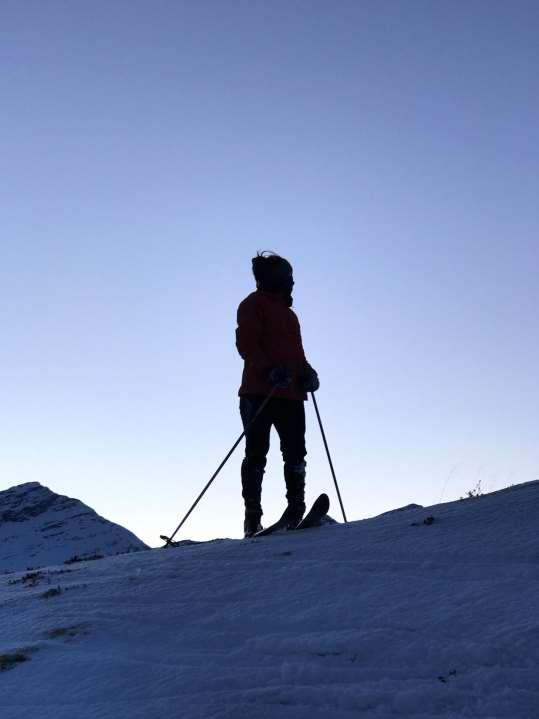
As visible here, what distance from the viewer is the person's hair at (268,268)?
7789mm

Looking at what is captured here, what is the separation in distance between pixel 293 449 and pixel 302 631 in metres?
3.64

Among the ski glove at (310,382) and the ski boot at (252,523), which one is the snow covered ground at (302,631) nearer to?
the ski boot at (252,523)

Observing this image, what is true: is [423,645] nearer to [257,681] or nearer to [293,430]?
[257,681]

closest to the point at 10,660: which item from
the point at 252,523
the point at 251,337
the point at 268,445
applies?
the point at 252,523

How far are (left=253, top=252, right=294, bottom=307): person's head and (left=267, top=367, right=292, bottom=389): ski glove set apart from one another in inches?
36.1

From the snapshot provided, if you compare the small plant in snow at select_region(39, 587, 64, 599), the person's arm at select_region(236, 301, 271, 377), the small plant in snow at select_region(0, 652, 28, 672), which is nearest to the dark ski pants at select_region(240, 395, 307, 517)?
the person's arm at select_region(236, 301, 271, 377)

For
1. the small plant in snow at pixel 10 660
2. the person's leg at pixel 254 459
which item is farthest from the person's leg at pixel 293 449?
the small plant in snow at pixel 10 660

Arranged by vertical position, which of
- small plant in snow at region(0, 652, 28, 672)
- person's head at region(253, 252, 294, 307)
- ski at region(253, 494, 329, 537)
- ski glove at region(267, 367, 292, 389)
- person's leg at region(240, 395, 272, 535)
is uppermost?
person's head at region(253, 252, 294, 307)

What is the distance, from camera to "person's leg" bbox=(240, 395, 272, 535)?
292 inches

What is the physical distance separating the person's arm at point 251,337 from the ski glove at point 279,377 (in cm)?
13

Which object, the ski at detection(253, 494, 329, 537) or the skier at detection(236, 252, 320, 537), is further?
the skier at detection(236, 252, 320, 537)

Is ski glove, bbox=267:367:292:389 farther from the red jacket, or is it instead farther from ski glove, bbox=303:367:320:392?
ski glove, bbox=303:367:320:392

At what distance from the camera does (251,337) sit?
7.52 m

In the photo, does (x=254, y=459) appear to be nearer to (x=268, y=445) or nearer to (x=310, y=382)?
(x=268, y=445)
